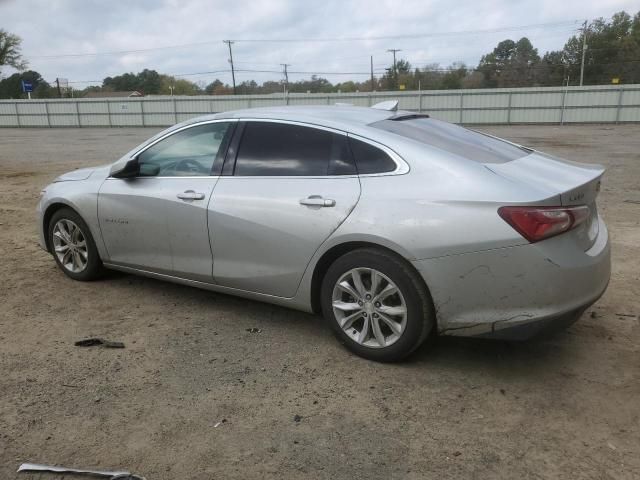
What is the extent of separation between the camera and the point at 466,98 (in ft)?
113

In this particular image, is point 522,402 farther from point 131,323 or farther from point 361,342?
point 131,323

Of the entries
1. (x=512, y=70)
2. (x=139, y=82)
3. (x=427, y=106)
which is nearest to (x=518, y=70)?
(x=512, y=70)

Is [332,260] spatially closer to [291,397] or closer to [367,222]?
[367,222]

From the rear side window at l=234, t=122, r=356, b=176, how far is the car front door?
238mm

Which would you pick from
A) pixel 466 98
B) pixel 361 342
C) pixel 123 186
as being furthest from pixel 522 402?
pixel 466 98

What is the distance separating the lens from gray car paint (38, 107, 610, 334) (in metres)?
2.97

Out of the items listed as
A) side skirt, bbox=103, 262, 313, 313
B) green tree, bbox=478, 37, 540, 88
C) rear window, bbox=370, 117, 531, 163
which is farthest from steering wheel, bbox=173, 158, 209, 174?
green tree, bbox=478, 37, 540, 88

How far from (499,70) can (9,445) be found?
83.6 m

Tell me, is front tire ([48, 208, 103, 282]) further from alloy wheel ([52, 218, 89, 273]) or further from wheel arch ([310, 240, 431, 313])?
wheel arch ([310, 240, 431, 313])

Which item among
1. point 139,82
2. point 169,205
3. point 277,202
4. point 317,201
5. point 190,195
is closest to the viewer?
point 317,201

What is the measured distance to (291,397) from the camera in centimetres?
313

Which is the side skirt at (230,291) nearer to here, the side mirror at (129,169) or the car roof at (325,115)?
the side mirror at (129,169)

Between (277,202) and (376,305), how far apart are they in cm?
94

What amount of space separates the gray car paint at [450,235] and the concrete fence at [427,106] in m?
32.4
